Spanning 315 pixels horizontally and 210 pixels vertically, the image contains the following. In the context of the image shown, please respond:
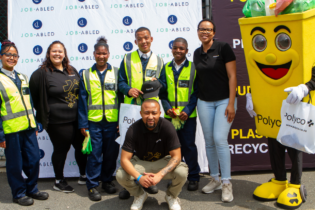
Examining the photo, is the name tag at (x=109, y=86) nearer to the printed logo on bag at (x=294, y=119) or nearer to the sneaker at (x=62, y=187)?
the sneaker at (x=62, y=187)

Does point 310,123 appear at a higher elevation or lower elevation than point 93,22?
lower

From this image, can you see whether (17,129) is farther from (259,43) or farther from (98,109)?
(259,43)

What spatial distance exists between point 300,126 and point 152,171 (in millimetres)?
1419

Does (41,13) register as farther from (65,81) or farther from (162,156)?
(162,156)

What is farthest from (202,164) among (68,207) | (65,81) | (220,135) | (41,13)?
(41,13)

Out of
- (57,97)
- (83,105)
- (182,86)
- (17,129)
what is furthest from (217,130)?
(17,129)

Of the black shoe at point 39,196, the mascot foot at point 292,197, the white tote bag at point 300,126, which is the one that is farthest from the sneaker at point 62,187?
the white tote bag at point 300,126

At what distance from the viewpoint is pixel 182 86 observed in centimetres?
313

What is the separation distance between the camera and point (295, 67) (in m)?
2.49

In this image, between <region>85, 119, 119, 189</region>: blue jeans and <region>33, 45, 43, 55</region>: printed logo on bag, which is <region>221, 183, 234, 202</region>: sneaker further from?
<region>33, 45, 43, 55</region>: printed logo on bag

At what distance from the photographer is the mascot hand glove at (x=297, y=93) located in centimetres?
235

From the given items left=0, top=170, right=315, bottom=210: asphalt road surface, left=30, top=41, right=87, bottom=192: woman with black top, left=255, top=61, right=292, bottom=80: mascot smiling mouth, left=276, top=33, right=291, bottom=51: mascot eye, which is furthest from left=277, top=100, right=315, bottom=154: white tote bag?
left=30, top=41, right=87, bottom=192: woman with black top

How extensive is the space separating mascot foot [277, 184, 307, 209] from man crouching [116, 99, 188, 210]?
0.97m

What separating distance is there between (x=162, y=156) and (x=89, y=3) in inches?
91.1
